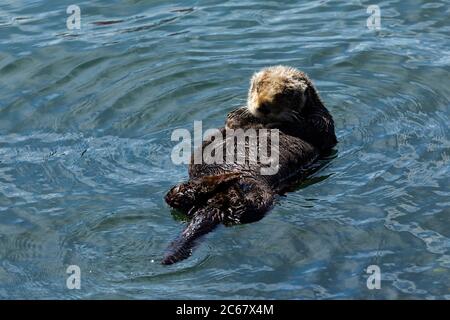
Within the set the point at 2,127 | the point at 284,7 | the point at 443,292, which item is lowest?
the point at 443,292

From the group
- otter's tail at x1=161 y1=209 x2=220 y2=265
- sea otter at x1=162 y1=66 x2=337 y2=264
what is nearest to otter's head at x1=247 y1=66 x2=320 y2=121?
sea otter at x1=162 y1=66 x2=337 y2=264

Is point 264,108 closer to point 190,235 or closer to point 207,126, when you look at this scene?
point 207,126

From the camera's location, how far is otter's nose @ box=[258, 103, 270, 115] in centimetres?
645

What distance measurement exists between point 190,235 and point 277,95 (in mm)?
1637

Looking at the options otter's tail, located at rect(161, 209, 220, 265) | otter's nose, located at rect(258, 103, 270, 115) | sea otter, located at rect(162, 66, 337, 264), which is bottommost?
otter's tail, located at rect(161, 209, 220, 265)

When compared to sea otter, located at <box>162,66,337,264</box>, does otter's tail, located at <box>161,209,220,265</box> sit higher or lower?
lower

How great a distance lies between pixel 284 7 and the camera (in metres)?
9.22

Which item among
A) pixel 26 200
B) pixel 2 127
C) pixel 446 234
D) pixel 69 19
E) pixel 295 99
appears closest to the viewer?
pixel 446 234

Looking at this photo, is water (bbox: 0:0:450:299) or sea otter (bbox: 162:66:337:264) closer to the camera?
water (bbox: 0:0:450:299)

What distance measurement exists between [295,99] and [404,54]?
204 centimetres

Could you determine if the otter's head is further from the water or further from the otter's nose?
the water

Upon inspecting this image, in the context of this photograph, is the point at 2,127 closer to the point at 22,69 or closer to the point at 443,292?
the point at 22,69

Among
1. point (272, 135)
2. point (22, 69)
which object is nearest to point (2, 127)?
point (22, 69)

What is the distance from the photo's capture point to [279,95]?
650cm
